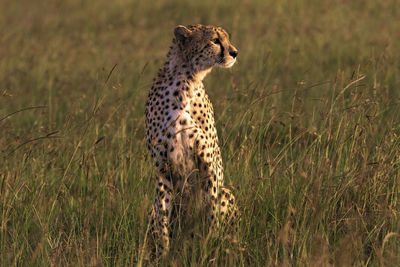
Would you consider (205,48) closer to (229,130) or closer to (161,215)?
(161,215)

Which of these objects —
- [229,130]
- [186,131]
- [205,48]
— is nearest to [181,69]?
[205,48]

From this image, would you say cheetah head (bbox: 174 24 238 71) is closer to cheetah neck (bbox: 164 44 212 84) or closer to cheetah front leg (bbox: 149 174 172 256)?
cheetah neck (bbox: 164 44 212 84)

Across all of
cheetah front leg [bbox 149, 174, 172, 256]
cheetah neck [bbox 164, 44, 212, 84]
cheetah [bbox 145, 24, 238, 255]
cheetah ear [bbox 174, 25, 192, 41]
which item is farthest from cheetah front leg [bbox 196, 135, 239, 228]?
cheetah ear [bbox 174, 25, 192, 41]

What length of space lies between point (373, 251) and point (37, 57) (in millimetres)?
5791

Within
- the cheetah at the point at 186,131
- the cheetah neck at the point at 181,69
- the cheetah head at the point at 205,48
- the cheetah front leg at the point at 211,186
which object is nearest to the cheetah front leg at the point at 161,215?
the cheetah at the point at 186,131

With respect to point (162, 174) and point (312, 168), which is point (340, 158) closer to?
point (312, 168)

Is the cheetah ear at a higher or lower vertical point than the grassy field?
higher

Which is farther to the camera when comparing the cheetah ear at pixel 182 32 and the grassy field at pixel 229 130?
the cheetah ear at pixel 182 32

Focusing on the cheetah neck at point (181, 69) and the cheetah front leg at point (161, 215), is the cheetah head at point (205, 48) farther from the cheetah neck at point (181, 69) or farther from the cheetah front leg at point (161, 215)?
the cheetah front leg at point (161, 215)

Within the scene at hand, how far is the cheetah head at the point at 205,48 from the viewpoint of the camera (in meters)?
3.58

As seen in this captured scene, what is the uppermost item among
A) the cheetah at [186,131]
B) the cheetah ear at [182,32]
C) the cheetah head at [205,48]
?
the cheetah ear at [182,32]

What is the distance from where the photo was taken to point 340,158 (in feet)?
11.7

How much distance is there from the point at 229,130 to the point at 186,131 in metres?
1.38

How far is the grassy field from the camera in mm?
3150
